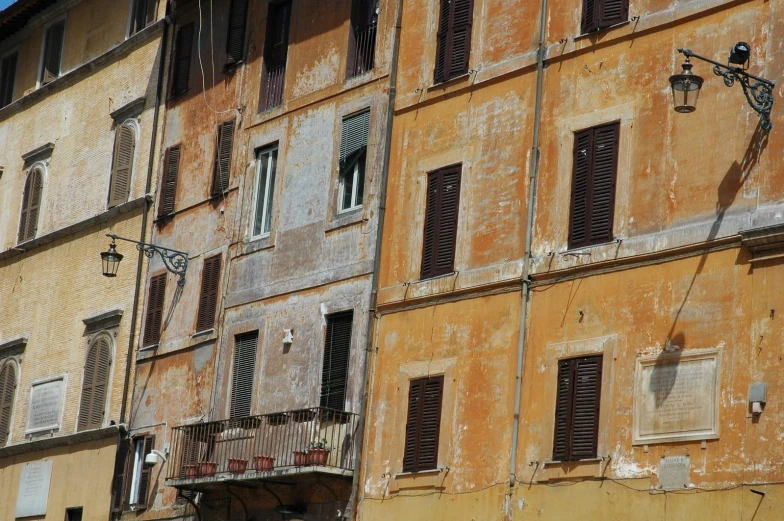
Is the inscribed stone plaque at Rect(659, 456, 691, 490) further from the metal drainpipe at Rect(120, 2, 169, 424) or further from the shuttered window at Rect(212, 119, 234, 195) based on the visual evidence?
the metal drainpipe at Rect(120, 2, 169, 424)

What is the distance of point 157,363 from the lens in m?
33.1

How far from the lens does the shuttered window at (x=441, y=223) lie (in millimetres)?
26125

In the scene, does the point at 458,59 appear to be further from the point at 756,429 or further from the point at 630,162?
the point at 756,429

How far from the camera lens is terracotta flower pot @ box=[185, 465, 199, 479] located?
29.2 metres

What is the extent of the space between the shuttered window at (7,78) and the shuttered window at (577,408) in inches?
938

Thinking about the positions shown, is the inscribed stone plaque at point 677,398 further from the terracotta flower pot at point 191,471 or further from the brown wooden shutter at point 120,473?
the brown wooden shutter at point 120,473

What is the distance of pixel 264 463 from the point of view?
2750 centimetres

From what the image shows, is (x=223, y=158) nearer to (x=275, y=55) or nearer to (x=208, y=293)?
(x=275, y=55)

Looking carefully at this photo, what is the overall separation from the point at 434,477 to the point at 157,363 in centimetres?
988

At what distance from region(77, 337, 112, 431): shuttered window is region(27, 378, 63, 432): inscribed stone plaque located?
113cm

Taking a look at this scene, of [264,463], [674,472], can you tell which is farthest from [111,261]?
[674,472]

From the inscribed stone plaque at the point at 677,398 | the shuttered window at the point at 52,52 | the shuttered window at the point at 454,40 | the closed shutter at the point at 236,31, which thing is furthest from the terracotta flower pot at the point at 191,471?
the shuttered window at the point at 52,52

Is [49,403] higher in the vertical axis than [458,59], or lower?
lower

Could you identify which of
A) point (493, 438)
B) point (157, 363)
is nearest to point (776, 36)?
point (493, 438)
